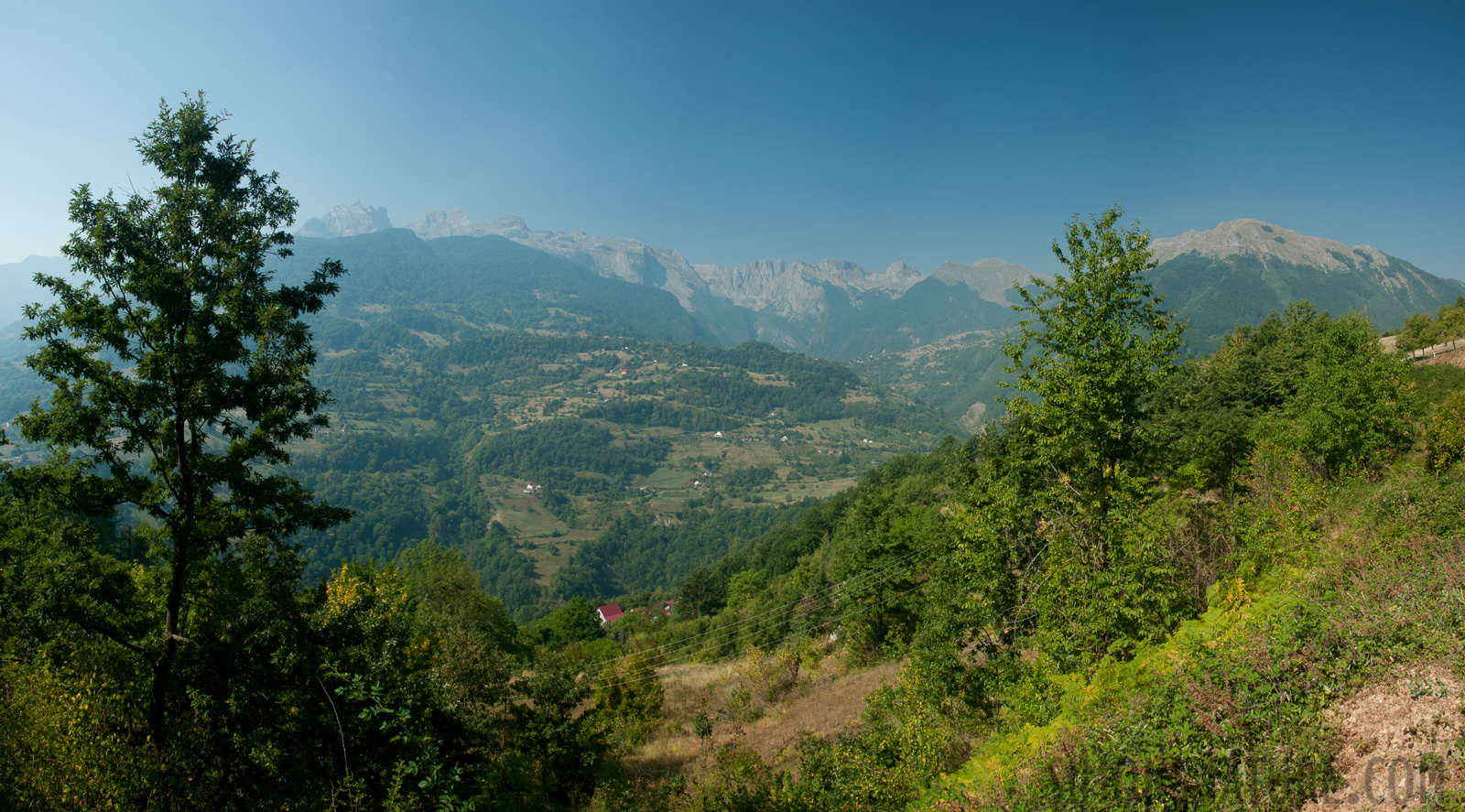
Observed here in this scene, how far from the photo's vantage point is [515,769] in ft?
40.0

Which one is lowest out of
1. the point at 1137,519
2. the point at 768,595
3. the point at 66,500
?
the point at 768,595

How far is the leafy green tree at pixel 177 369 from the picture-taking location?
8258 millimetres

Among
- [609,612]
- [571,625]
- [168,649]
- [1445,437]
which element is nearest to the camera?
[168,649]

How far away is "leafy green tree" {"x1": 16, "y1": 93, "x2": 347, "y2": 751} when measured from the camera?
826cm

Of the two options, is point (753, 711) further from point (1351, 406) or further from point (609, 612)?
point (609, 612)

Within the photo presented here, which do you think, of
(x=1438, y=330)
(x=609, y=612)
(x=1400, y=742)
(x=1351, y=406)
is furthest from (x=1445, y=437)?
(x=609, y=612)

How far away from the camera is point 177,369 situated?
8664 millimetres

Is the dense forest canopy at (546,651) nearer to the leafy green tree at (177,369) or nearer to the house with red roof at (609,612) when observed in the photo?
the leafy green tree at (177,369)

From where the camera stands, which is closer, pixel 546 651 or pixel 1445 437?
pixel 546 651

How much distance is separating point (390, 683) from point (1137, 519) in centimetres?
1367

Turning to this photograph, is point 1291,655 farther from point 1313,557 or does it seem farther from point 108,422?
point 108,422

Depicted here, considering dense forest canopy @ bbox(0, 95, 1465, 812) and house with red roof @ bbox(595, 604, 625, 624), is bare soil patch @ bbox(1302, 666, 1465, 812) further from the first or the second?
house with red roof @ bbox(595, 604, 625, 624)

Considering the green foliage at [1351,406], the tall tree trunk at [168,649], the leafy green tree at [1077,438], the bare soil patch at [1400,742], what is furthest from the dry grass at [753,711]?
the green foliage at [1351,406]

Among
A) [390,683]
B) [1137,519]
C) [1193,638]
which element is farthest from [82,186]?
[1137,519]
